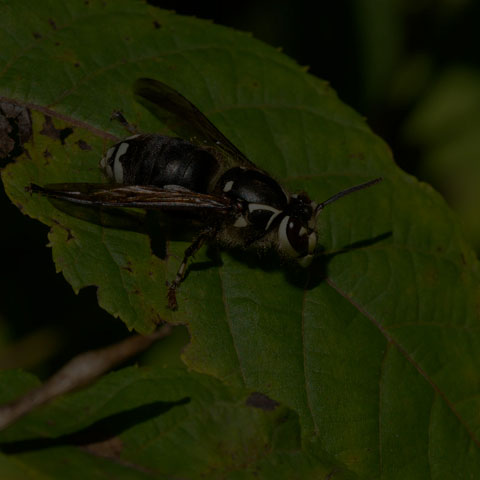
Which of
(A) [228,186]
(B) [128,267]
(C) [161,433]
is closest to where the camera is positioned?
(C) [161,433]

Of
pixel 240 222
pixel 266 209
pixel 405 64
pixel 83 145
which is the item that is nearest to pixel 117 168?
pixel 83 145

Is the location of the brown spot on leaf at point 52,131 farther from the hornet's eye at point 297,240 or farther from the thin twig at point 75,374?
the hornet's eye at point 297,240

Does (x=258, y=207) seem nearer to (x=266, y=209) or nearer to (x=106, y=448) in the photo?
(x=266, y=209)

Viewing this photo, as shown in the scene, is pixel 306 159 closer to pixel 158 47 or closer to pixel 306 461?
pixel 158 47

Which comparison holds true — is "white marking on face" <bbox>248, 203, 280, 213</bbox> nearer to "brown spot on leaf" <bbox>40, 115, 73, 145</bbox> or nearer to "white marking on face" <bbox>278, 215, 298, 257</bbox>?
"white marking on face" <bbox>278, 215, 298, 257</bbox>

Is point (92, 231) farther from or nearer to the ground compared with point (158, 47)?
nearer to the ground

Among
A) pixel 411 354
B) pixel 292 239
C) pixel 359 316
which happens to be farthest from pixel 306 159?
pixel 411 354

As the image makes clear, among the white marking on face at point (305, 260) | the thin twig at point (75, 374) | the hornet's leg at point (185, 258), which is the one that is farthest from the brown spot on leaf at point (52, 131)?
the white marking on face at point (305, 260)
